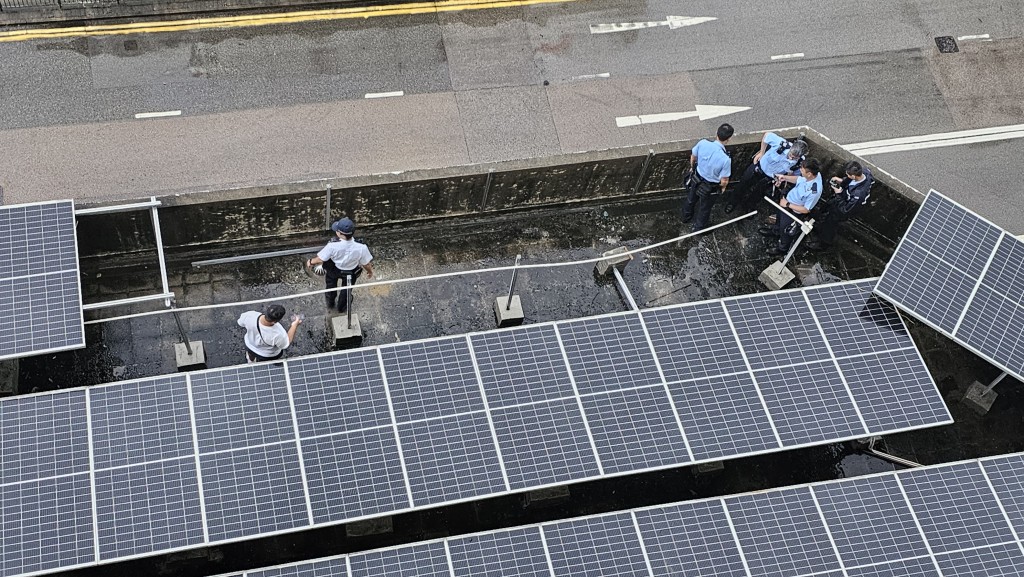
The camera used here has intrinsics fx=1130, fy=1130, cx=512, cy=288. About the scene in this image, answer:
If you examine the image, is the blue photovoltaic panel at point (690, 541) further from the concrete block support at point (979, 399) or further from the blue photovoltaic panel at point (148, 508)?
the blue photovoltaic panel at point (148, 508)

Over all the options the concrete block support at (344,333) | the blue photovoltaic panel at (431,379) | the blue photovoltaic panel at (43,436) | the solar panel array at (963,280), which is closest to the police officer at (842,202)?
the solar panel array at (963,280)

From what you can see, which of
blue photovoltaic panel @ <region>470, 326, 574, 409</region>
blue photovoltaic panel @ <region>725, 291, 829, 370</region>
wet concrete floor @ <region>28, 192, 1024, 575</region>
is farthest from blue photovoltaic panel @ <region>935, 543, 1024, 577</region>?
blue photovoltaic panel @ <region>470, 326, 574, 409</region>

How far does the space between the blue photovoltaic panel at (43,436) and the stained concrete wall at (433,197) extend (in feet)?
12.2

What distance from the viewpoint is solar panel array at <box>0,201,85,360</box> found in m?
18.4

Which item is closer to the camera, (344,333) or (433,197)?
(344,333)

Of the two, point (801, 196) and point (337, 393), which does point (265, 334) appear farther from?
point (801, 196)

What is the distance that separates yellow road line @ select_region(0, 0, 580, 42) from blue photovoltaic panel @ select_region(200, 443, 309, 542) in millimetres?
18190

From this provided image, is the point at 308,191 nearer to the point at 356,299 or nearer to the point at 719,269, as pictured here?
the point at 356,299

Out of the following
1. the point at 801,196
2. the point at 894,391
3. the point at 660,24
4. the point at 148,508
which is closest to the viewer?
the point at 148,508

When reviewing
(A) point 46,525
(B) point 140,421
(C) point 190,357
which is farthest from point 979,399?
(A) point 46,525

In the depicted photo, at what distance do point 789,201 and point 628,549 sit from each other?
8.32 meters

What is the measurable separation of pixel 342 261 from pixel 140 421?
185 inches

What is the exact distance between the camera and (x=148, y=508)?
56.7ft

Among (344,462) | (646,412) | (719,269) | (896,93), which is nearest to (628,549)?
(646,412)
